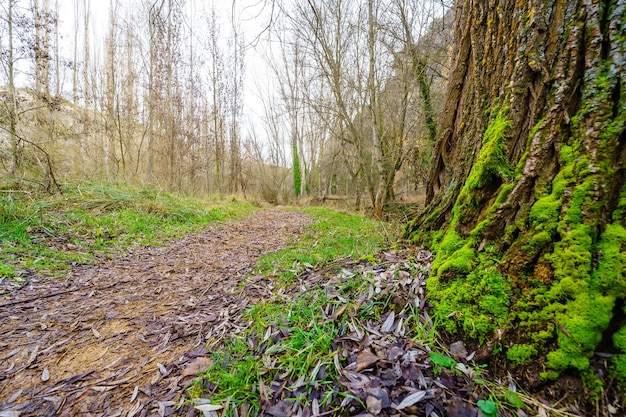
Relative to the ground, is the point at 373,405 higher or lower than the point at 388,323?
lower

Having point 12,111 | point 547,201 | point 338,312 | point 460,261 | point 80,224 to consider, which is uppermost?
point 12,111

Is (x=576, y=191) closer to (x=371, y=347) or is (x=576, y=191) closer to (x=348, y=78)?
(x=371, y=347)

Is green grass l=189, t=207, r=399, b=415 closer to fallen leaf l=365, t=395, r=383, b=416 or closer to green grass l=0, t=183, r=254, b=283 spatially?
fallen leaf l=365, t=395, r=383, b=416

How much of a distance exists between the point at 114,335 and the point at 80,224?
11.0 feet

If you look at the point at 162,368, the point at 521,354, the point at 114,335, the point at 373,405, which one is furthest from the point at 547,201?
the point at 114,335

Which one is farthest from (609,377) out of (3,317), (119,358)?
(3,317)

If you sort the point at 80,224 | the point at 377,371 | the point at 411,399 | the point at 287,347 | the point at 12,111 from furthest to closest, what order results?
the point at 12,111 → the point at 80,224 → the point at 287,347 → the point at 377,371 → the point at 411,399

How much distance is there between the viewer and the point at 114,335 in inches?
78.7

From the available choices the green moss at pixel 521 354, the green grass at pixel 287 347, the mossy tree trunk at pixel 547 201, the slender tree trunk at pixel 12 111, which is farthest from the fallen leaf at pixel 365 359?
the slender tree trunk at pixel 12 111

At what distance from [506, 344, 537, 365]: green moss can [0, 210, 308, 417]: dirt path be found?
5.25ft

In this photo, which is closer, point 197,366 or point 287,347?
point 287,347

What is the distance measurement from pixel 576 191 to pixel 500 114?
71 centimetres

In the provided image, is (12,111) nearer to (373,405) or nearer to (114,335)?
(114,335)

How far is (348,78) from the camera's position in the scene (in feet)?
28.0
